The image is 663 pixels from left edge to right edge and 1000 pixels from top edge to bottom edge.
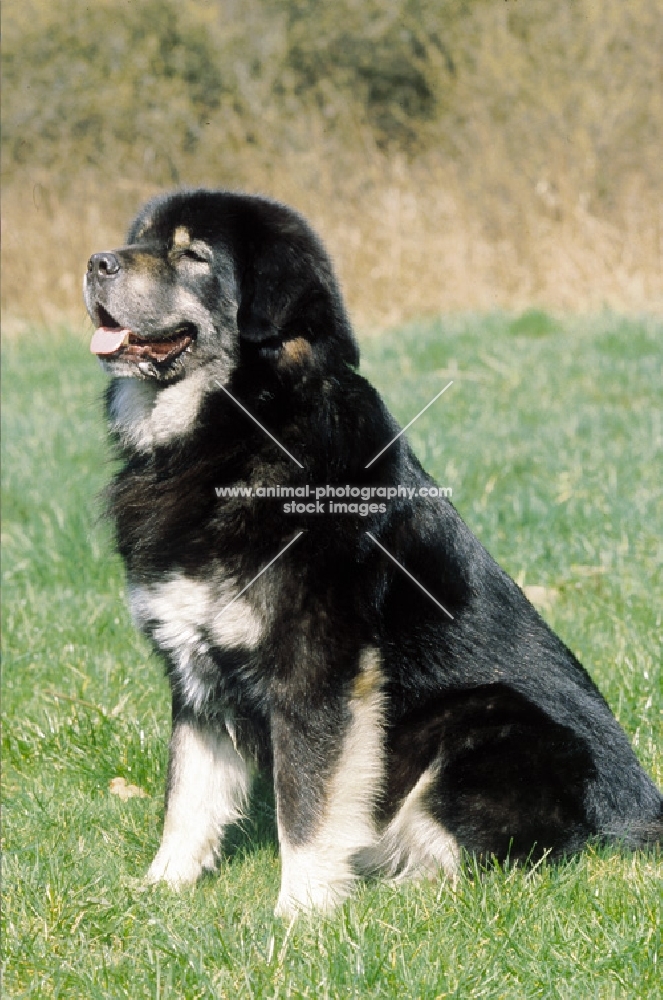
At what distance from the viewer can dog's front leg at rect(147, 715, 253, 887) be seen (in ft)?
10.2

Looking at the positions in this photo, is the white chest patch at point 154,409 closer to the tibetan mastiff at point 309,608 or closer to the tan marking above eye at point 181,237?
the tibetan mastiff at point 309,608

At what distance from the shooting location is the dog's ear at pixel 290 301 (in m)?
3.04

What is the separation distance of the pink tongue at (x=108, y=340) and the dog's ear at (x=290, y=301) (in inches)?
13.9

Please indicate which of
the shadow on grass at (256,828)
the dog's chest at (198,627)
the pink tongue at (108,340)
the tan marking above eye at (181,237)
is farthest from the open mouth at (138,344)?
the shadow on grass at (256,828)

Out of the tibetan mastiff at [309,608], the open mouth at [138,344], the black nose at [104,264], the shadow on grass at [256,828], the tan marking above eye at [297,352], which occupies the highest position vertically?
the black nose at [104,264]

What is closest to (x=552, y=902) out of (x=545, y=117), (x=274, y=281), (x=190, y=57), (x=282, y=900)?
(x=282, y=900)

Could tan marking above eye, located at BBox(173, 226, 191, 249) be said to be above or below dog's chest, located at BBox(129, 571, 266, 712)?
above

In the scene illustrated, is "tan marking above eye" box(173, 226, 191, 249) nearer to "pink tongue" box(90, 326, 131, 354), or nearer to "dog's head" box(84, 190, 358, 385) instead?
"dog's head" box(84, 190, 358, 385)

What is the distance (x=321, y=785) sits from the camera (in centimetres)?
278

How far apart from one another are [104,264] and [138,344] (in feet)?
0.81

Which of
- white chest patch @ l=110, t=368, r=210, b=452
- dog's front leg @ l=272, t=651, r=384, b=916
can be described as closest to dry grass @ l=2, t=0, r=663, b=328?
white chest patch @ l=110, t=368, r=210, b=452

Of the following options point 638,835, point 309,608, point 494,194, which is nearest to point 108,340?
point 309,608

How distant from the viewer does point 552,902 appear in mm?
2670

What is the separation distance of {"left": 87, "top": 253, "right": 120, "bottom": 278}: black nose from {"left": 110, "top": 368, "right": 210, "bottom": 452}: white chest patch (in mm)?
348
